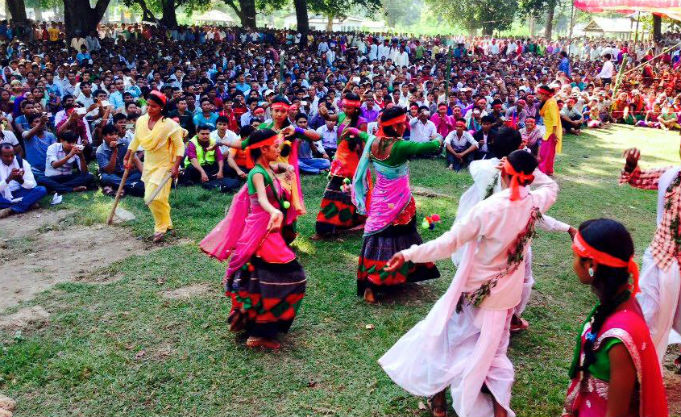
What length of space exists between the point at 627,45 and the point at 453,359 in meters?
31.3

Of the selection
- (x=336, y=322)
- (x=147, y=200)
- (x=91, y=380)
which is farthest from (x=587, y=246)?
(x=147, y=200)

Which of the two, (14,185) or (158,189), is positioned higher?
(158,189)

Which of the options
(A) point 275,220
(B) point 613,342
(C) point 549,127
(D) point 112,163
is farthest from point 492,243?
(C) point 549,127

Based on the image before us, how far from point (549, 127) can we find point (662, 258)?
667cm

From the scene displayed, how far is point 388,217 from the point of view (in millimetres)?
5168

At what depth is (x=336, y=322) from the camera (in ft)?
16.4

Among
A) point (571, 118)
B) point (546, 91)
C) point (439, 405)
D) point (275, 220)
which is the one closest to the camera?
point (439, 405)

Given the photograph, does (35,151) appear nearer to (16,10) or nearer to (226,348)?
(226,348)

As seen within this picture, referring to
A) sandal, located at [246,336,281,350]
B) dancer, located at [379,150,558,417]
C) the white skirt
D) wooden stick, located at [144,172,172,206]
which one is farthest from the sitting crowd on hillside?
the white skirt

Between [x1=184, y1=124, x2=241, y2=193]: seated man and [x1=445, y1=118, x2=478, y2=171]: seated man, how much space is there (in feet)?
12.8

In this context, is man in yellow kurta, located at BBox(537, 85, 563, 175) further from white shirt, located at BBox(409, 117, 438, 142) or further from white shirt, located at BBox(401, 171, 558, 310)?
white shirt, located at BBox(401, 171, 558, 310)

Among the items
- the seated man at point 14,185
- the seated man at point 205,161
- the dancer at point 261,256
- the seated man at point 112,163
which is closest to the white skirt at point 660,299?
the dancer at point 261,256

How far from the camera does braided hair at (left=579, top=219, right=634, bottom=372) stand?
2.26 m

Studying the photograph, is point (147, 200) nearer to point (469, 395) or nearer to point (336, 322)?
point (336, 322)
